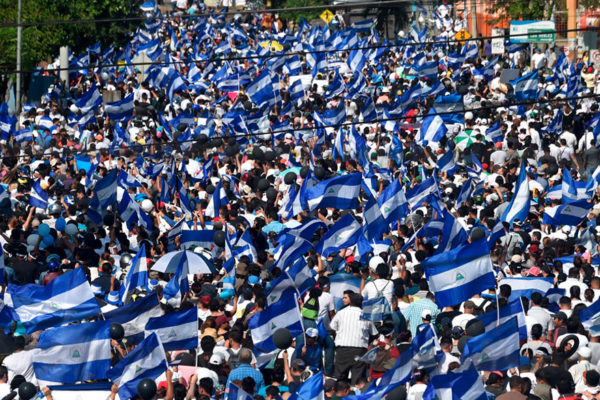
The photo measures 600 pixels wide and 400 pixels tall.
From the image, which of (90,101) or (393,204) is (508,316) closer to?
(393,204)

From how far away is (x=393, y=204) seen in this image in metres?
17.7

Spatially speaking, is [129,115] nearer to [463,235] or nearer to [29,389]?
[463,235]

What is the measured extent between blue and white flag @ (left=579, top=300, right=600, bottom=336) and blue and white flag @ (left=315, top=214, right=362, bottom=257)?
3.89m

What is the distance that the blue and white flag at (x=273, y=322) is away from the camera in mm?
12711

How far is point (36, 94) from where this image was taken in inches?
1485

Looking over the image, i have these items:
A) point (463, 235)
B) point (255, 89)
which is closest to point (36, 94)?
point (255, 89)

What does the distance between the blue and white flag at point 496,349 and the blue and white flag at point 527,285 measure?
2.83 m

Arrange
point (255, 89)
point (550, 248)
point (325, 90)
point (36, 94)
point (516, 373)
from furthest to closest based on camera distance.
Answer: point (36, 94) < point (325, 90) < point (255, 89) < point (550, 248) < point (516, 373)

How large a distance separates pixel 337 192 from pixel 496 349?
6.87 m

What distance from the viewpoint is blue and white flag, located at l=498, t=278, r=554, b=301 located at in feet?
47.5

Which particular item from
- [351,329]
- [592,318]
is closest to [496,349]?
[592,318]

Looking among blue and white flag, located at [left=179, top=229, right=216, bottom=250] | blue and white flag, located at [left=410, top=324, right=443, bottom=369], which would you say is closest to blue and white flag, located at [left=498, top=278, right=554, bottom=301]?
blue and white flag, located at [left=410, top=324, right=443, bottom=369]

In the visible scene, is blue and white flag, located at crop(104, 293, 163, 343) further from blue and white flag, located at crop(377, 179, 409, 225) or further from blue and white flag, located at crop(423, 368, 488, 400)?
blue and white flag, located at crop(377, 179, 409, 225)

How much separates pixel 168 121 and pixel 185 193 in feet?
26.1
